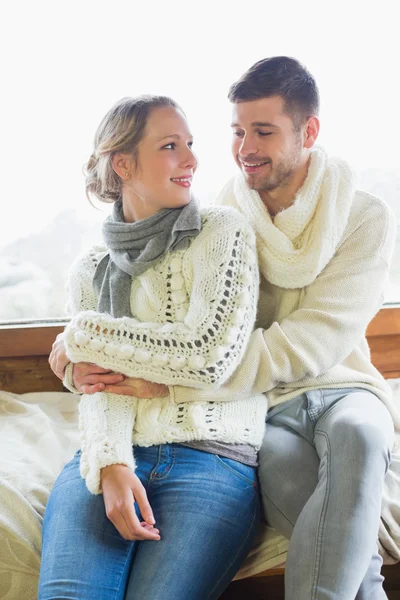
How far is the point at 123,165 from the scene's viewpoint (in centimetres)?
147

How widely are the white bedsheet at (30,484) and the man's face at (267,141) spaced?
0.77 meters

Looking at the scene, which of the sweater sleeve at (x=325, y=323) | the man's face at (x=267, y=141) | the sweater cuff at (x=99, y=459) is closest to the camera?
the sweater cuff at (x=99, y=459)

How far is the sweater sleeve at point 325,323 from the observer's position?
54.9 inches

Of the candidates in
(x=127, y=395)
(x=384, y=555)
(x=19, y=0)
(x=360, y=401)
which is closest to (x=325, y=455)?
(x=360, y=401)

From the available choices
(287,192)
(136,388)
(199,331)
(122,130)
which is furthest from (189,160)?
(136,388)

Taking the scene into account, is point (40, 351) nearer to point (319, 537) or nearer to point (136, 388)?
point (136, 388)

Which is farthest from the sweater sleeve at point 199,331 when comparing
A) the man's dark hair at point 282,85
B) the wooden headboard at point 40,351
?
the wooden headboard at point 40,351

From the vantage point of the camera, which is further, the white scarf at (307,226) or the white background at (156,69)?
the white background at (156,69)

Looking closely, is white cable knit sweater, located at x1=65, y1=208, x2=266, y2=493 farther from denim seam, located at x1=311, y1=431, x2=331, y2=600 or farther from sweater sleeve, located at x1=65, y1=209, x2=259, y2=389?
denim seam, located at x1=311, y1=431, x2=331, y2=600

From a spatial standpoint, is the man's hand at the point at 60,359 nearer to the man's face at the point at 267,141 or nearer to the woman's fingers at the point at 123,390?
the woman's fingers at the point at 123,390

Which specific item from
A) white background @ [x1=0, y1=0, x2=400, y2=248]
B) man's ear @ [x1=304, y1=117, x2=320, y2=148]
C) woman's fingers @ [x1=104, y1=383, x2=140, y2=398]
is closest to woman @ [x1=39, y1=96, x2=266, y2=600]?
woman's fingers @ [x1=104, y1=383, x2=140, y2=398]

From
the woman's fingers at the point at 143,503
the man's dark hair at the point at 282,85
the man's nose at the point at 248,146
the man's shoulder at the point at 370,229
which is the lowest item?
the woman's fingers at the point at 143,503

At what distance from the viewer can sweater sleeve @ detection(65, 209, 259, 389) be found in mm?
1320

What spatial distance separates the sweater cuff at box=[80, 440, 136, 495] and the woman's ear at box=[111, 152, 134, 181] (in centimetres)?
57
